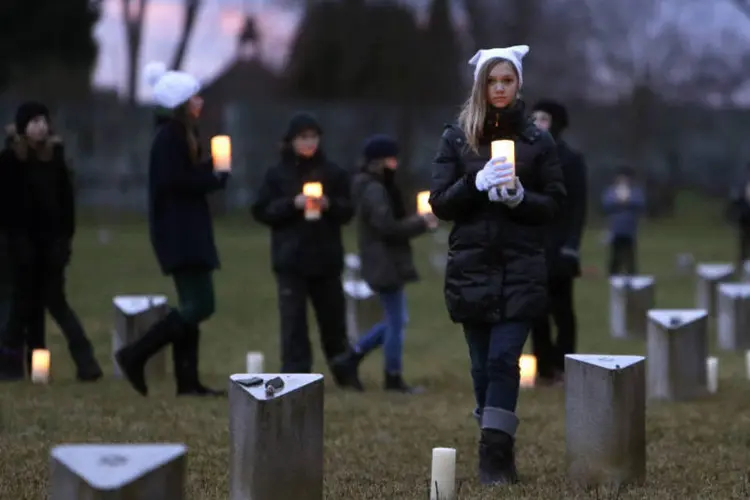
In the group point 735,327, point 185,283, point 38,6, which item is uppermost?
point 38,6

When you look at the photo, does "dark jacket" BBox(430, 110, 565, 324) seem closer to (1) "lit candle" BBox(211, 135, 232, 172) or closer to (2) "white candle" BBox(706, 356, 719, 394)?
(1) "lit candle" BBox(211, 135, 232, 172)

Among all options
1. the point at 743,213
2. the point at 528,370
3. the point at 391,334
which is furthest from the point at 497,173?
the point at 743,213

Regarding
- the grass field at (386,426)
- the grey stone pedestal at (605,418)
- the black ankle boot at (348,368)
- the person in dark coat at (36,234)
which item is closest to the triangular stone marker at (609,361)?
the grey stone pedestal at (605,418)

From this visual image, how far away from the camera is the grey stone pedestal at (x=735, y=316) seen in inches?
642

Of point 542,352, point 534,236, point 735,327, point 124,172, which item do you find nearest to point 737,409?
point 542,352

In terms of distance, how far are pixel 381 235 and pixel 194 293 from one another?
1.78 metres

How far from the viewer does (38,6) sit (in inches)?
2024

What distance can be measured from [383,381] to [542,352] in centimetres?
125

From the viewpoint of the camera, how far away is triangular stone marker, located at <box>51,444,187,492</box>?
510 centimetres

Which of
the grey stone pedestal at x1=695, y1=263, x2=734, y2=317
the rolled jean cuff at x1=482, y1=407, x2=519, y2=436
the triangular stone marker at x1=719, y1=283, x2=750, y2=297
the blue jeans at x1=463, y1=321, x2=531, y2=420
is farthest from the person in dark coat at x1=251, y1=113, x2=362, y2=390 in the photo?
the grey stone pedestal at x1=695, y1=263, x2=734, y2=317

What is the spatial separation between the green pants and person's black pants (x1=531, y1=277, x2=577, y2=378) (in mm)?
2769

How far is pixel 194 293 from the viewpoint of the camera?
10680 millimetres

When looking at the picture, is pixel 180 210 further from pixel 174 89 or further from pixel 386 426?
pixel 386 426

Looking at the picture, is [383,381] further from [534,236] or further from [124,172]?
[124,172]
